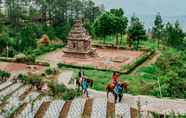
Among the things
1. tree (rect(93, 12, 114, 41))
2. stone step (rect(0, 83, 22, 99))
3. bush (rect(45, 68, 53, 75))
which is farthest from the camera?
tree (rect(93, 12, 114, 41))

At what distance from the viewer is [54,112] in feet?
48.0

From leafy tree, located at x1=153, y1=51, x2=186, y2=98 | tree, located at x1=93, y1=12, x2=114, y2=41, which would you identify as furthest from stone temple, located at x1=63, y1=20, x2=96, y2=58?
leafy tree, located at x1=153, y1=51, x2=186, y2=98

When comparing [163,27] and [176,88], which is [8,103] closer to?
[176,88]

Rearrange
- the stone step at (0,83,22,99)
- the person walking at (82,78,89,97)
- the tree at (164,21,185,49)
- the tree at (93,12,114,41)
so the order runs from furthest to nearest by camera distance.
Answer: the tree at (164,21,185,49) → the tree at (93,12,114,41) → the person walking at (82,78,89,97) → the stone step at (0,83,22,99)

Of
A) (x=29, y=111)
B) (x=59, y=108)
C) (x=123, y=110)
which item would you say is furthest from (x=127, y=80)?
(x=29, y=111)

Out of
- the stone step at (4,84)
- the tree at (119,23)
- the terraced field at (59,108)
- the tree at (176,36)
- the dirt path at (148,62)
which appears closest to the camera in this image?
the terraced field at (59,108)

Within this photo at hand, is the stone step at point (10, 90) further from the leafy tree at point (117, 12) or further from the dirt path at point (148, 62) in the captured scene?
the leafy tree at point (117, 12)

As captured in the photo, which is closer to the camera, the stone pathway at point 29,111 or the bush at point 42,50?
the stone pathway at point 29,111

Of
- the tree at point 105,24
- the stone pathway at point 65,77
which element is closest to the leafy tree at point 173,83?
the stone pathway at point 65,77

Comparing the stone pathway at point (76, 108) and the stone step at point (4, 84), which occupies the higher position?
the stone step at point (4, 84)

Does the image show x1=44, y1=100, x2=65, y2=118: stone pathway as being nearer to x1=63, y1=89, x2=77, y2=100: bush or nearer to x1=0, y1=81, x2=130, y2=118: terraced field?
x1=0, y1=81, x2=130, y2=118: terraced field

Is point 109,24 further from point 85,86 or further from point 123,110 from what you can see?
point 123,110

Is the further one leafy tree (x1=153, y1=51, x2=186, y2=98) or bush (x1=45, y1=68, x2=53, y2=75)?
bush (x1=45, y1=68, x2=53, y2=75)

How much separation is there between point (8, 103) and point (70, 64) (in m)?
16.9
